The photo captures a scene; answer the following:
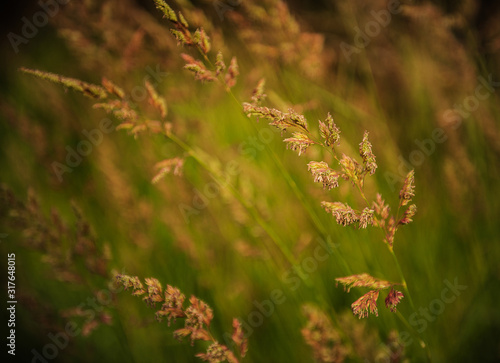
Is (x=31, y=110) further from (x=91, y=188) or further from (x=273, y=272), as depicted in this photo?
(x=273, y=272)

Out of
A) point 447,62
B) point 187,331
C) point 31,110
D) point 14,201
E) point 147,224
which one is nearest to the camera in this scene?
point 187,331

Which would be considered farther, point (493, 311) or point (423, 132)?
point (423, 132)

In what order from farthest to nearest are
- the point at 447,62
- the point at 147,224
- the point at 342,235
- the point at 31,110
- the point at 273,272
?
the point at 31,110 < the point at 447,62 < the point at 147,224 < the point at 273,272 < the point at 342,235

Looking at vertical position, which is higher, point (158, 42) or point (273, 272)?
point (158, 42)

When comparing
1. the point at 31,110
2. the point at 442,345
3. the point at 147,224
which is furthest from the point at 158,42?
the point at 31,110

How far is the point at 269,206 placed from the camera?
1677 millimetres

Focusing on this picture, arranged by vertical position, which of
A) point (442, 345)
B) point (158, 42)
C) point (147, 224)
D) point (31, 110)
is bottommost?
point (442, 345)

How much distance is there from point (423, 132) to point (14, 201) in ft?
6.43

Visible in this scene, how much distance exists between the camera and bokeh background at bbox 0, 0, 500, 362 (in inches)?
48.3

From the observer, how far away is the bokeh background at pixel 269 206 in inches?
48.3

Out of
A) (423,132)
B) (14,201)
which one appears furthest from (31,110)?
(423,132)

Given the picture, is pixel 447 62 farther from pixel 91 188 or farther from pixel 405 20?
pixel 91 188

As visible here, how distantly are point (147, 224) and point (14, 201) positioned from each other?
1.98 feet

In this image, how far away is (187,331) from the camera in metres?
0.76
